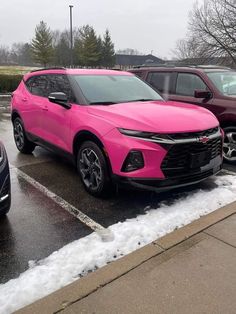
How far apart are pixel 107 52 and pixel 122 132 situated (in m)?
60.8

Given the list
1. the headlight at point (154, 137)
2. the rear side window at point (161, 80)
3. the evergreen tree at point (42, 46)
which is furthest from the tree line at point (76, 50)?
the headlight at point (154, 137)

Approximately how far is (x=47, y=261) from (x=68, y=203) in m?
1.31

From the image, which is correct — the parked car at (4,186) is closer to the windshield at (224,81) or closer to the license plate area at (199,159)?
the license plate area at (199,159)

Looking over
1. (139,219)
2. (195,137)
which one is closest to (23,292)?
(139,219)

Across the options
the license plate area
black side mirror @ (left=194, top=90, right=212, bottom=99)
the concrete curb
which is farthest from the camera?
black side mirror @ (left=194, top=90, right=212, bottom=99)

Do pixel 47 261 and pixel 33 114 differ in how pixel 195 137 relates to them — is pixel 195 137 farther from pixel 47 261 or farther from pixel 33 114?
pixel 33 114

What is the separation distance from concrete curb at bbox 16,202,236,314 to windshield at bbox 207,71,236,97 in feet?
9.80

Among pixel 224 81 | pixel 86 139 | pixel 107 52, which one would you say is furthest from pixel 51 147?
pixel 107 52

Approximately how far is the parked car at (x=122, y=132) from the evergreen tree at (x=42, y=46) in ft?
155

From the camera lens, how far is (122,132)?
12.5 feet

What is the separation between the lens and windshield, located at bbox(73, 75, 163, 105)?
4672 millimetres

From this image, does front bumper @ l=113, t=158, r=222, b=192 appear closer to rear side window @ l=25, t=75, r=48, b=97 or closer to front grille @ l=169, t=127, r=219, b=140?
front grille @ l=169, t=127, r=219, b=140

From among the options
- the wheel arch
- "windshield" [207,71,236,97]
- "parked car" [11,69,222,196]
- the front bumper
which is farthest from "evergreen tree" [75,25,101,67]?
the front bumper

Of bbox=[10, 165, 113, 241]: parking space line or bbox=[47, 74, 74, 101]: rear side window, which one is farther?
bbox=[47, 74, 74, 101]: rear side window
